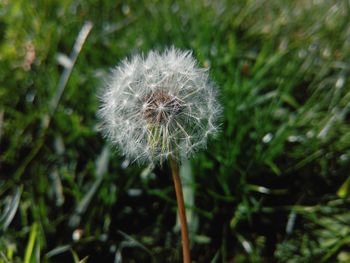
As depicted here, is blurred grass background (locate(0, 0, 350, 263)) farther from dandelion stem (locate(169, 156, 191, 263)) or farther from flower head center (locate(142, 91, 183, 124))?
flower head center (locate(142, 91, 183, 124))

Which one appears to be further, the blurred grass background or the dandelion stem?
the blurred grass background

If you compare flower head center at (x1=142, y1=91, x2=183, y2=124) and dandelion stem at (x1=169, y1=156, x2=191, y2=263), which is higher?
flower head center at (x1=142, y1=91, x2=183, y2=124)

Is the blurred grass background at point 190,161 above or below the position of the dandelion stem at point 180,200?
above

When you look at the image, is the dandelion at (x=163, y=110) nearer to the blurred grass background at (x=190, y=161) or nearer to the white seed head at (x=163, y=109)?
the white seed head at (x=163, y=109)

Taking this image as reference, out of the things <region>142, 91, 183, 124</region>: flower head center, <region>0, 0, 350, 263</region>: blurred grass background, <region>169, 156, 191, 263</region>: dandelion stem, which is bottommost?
<region>169, 156, 191, 263</region>: dandelion stem

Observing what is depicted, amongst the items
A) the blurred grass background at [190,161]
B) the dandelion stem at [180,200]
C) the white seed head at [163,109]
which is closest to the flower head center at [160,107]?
the white seed head at [163,109]

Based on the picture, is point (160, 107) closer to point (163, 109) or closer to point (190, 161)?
point (163, 109)

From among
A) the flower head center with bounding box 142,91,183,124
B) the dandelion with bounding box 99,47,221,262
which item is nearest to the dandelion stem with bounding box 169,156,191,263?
the dandelion with bounding box 99,47,221,262
